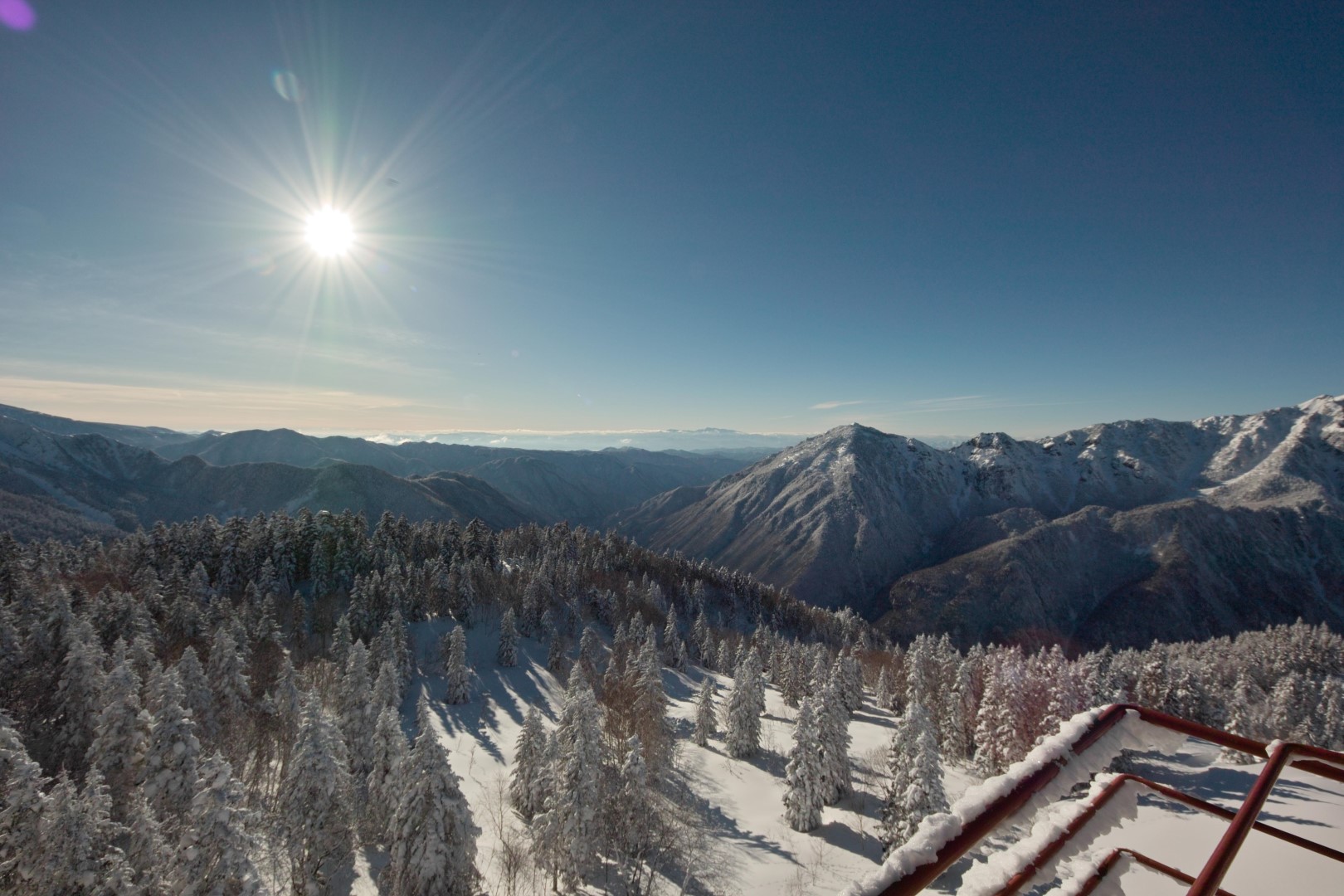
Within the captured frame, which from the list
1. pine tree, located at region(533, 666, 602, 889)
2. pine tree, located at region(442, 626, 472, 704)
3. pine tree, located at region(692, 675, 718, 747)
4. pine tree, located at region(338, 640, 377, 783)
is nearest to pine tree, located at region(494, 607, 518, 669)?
pine tree, located at region(442, 626, 472, 704)

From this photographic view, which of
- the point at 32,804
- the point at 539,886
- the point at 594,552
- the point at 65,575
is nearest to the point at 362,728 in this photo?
the point at 539,886

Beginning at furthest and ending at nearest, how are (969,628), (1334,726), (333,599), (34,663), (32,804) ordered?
(969,628) → (333,599) → (1334,726) → (34,663) → (32,804)

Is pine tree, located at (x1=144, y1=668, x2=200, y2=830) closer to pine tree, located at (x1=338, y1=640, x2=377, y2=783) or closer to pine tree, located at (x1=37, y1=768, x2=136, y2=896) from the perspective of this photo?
pine tree, located at (x1=37, y1=768, x2=136, y2=896)

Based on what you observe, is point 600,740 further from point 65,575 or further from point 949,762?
point 65,575

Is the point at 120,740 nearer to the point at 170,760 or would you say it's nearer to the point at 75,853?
the point at 170,760

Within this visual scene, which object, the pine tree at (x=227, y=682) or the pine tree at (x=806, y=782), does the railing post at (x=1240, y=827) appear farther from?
the pine tree at (x=227, y=682)

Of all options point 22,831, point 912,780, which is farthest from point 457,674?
point 912,780
